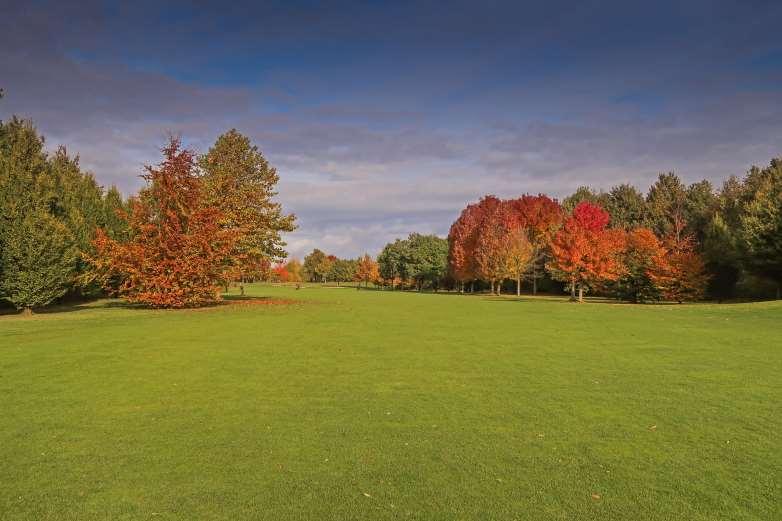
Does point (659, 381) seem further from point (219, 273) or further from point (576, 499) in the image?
point (219, 273)

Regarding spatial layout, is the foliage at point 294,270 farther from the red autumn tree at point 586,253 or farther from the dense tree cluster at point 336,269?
the red autumn tree at point 586,253

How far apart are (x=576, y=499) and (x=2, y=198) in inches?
1404

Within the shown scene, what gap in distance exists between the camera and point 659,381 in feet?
38.9

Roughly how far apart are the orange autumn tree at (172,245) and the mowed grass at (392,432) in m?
18.3

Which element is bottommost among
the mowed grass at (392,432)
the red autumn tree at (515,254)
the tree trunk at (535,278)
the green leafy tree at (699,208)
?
the mowed grass at (392,432)

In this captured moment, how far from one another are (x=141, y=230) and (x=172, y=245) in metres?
2.44

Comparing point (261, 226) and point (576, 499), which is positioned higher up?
point (261, 226)

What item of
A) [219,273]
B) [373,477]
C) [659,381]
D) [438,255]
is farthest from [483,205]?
[373,477]

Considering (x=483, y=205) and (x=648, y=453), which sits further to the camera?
(x=483, y=205)

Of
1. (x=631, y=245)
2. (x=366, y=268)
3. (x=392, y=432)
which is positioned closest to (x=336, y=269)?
(x=366, y=268)

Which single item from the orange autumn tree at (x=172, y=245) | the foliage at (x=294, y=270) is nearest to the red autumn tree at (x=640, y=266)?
the orange autumn tree at (x=172, y=245)

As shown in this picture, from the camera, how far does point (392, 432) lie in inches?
322

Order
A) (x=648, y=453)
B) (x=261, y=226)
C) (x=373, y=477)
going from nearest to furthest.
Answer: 1. (x=373, y=477)
2. (x=648, y=453)
3. (x=261, y=226)

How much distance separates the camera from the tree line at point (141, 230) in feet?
100
